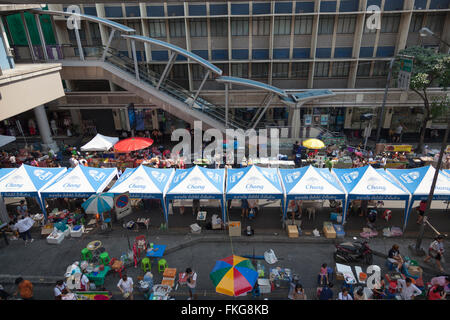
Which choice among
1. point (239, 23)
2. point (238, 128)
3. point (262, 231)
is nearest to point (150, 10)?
point (239, 23)

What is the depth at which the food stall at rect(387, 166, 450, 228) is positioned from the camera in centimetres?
1332

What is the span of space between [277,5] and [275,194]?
62.1 feet

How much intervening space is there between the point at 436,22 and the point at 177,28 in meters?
22.2

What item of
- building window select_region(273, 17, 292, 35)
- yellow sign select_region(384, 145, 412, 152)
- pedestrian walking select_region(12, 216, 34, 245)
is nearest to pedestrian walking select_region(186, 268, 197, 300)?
pedestrian walking select_region(12, 216, 34, 245)

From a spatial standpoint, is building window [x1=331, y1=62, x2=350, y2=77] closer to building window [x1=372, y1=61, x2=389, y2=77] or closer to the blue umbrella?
building window [x1=372, y1=61, x2=389, y2=77]

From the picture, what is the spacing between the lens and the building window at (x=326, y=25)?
84.4 ft

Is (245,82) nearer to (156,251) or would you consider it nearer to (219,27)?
(219,27)

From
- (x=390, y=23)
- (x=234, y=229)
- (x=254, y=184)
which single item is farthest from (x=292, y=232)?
(x=390, y=23)

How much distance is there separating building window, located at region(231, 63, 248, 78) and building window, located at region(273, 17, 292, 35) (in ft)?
13.0

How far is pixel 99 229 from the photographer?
48.4 feet

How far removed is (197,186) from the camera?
14.3 meters

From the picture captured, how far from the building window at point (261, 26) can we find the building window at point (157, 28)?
26.3ft

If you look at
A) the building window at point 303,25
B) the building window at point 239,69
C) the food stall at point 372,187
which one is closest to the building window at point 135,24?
the building window at point 239,69

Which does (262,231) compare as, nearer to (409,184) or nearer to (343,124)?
(409,184)
